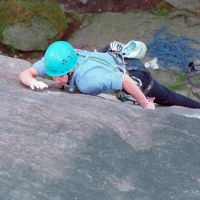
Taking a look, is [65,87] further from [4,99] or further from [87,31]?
[87,31]

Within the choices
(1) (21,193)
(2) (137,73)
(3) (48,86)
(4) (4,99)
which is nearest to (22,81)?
(3) (48,86)

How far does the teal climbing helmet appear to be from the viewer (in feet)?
11.1

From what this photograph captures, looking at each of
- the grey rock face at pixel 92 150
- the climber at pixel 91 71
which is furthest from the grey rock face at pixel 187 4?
the grey rock face at pixel 92 150

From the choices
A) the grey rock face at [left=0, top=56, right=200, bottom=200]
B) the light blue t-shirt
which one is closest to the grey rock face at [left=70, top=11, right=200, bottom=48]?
the light blue t-shirt

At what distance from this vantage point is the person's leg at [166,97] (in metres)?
4.03

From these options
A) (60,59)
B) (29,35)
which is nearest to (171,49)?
(29,35)

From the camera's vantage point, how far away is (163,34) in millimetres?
A: 6781

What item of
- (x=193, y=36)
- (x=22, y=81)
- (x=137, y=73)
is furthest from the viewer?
(x=193, y=36)

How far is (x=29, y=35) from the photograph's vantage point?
689cm

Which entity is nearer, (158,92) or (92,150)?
(92,150)

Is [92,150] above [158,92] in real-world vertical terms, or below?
above

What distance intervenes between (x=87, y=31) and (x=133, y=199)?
15.5ft

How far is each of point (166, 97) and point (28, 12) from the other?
3240 millimetres

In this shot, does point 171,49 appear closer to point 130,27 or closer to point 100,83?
point 130,27
